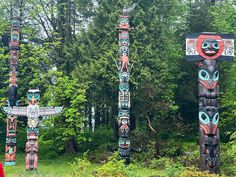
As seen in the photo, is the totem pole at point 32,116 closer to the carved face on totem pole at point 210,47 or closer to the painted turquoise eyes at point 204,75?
the painted turquoise eyes at point 204,75

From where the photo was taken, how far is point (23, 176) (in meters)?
14.9

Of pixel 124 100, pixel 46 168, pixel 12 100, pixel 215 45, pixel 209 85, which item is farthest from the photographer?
pixel 12 100

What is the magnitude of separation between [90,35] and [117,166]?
12.1 metres

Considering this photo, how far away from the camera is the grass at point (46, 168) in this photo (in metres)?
16.8

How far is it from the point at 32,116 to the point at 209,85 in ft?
26.1

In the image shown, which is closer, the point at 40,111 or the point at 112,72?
the point at 40,111

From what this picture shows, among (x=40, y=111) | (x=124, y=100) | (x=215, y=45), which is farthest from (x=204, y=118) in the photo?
(x=40, y=111)

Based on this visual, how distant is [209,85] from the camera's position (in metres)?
15.4

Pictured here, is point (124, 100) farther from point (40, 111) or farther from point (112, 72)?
point (40, 111)

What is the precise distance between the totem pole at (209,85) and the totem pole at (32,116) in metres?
6.38

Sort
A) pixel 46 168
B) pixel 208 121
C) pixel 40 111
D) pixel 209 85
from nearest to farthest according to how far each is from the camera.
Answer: pixel 208 121 → pixel 209 85 → pixel 40 111 → pixel 46 168

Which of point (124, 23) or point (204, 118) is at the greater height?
point (124, 23)

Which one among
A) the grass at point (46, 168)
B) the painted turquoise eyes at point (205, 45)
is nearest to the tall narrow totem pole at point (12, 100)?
the grass at point (46, 168)

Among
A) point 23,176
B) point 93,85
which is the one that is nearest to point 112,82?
point 93,85
